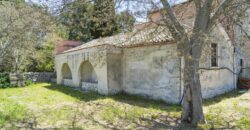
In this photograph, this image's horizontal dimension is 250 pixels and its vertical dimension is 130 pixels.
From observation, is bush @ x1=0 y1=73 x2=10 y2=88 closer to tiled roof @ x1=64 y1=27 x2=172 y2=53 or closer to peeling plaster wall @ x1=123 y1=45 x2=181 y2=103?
tiled roof @ x1=64 y1=27 x2=172 y2=53

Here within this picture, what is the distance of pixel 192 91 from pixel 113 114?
141 inches

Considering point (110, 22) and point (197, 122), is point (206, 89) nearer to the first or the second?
point (197, 122)

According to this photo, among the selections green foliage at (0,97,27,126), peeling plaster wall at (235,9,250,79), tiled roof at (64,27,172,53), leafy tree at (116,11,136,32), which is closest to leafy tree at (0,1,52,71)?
leafy tree at (116,11,136,32)

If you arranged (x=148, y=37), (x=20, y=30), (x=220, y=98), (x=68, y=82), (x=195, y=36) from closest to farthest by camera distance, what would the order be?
1. (x=195, y=36)
2. (x=148, y=37)
3. (x=220, y=98)
4. (x=20, y=30)
5. (x=68, y=82)

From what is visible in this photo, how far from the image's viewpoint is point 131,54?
1441 cm

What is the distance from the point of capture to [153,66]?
1278 cm

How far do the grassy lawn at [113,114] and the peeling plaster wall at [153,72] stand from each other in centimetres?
62

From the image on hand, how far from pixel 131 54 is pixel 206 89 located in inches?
194

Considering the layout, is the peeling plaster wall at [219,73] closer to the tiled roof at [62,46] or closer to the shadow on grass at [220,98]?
the shadow on grass at [220,98]

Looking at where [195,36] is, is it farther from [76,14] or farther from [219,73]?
[219,73]

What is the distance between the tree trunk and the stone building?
8.62 feet

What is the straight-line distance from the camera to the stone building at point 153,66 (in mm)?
11641

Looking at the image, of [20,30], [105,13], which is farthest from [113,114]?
[20,30]

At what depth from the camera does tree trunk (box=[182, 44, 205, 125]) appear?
789 cm
